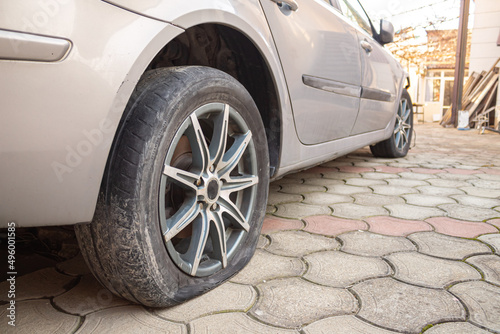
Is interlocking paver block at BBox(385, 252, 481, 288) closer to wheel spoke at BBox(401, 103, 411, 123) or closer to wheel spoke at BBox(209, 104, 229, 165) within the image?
wheel spoke at BBox(209, 104, 229, 165)

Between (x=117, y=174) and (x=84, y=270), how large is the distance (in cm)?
55

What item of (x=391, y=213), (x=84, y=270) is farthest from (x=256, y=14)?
(x=391, y=213)

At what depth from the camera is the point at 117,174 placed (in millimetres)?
947

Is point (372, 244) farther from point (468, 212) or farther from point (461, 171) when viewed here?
point (461, 171)

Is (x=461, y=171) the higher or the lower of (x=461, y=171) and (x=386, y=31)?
the lower

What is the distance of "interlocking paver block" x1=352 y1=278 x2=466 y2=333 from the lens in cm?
105

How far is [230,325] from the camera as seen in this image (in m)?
1.03

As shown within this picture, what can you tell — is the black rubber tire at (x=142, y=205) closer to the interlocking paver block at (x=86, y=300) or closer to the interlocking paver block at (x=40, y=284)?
the interlocking paver block at (x=86, y=300)

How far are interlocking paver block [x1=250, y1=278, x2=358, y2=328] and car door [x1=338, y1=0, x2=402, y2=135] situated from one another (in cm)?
145

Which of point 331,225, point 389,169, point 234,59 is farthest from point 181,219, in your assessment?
point 389,169

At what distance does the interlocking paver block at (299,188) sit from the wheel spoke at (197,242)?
55.1 inches

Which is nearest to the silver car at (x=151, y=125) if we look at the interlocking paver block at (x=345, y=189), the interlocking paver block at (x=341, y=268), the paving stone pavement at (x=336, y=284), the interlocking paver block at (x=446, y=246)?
the paving stone pavement at (x=336, y=284)

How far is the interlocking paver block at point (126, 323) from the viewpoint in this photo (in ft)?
3.30

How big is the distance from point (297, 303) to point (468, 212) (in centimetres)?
136
